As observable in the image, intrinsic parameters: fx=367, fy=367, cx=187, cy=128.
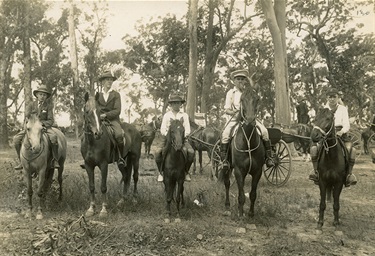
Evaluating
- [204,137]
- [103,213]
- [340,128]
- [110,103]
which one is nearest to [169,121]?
[110,103]

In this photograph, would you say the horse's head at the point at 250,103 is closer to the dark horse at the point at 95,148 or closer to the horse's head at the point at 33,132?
the dark horse at the point at 95,148

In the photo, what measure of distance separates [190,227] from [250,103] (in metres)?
2.57

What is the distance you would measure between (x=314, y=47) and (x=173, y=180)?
31.2 metres

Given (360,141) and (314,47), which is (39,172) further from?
(314,47)

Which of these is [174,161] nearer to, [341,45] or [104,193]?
[104,193]

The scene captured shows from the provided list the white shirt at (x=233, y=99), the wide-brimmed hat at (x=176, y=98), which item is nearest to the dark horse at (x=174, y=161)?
the wide-brimmed hat at (x=176, y=98)

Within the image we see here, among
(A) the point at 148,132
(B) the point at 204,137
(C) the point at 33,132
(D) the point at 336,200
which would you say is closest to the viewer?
(D) the point at 336,200

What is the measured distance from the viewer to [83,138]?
25.8ft

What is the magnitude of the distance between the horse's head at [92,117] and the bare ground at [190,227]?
1.73 m

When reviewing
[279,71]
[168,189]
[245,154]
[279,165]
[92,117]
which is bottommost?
[168,189]

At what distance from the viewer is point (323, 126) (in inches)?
261

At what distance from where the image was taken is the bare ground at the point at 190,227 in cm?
574

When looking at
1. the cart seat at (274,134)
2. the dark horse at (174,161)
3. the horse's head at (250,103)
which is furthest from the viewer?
the cart seat at (274,134)

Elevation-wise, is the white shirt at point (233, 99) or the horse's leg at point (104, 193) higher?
the white shirt at point (233, 99)
